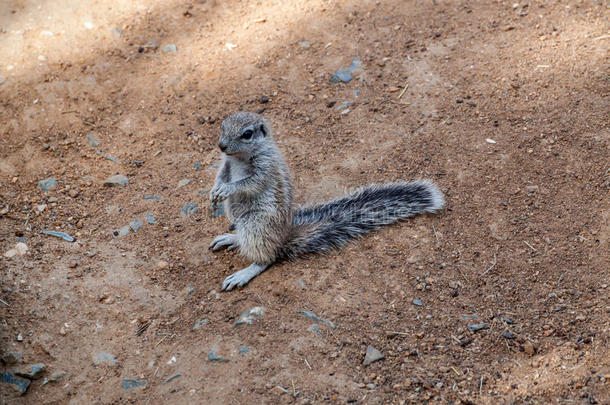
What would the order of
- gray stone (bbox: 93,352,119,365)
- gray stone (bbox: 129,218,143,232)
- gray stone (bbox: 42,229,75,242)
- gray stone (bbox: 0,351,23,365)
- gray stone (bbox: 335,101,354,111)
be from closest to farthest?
gray stone (bbox: 0,351,23,365) < gray stone (bbox: 93,352,119,365) < gray stone (bbox: 42,229,75,242) < gray stone (bbox: 129,218,143,232) < gray stone (bbox: 335,101,354,111)

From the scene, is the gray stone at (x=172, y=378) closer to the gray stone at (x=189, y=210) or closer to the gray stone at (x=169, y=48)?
the gray stone at (x=189, y=210)

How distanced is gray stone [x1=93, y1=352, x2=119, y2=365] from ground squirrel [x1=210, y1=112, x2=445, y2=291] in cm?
90

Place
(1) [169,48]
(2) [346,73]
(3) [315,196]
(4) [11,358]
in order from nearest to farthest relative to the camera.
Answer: (4) [11,358], (3) [315,196], (2) [346,73], (1) [169,48]

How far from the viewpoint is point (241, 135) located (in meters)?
4.11

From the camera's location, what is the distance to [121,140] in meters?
5.61

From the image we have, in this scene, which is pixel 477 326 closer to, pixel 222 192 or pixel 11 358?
pixel 222 192

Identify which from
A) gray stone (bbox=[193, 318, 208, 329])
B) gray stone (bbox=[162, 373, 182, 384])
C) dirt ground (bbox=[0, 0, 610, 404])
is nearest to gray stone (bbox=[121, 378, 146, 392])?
dirt ground (bbox=[0, 0, 610, 404])

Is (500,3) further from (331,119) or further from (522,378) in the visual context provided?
(522,378)

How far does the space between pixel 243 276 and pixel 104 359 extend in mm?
1097

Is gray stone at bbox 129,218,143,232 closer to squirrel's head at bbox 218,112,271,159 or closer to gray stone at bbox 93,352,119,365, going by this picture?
squirrel's head at bbox 218,112,271,159

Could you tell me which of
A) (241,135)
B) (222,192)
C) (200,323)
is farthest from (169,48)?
(200,323)

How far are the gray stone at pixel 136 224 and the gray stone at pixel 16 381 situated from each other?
1.56m

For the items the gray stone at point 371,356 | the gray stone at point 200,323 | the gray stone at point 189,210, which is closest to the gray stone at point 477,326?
the gray stone at point 371,356

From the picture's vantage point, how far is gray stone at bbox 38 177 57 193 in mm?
5098
